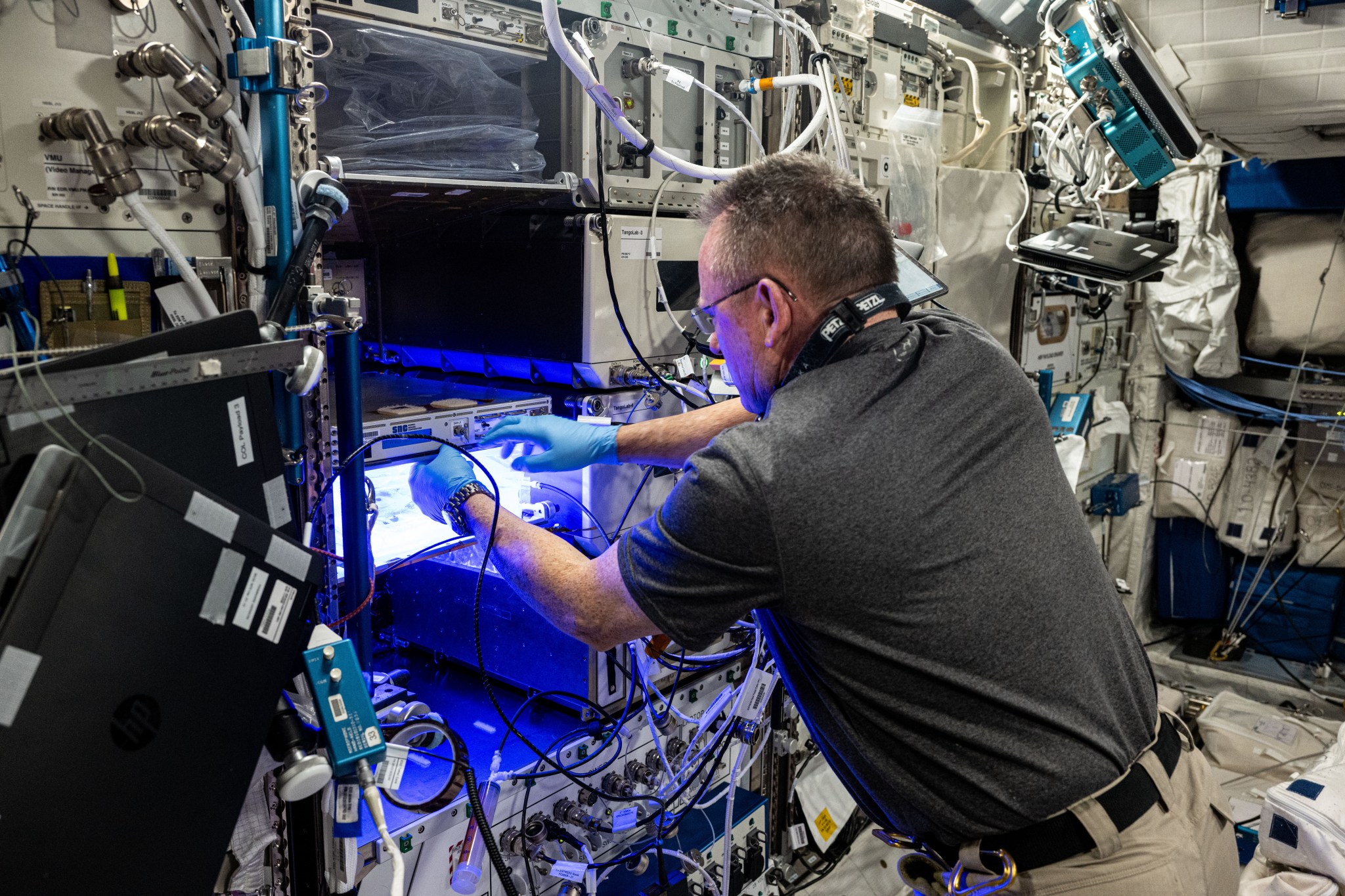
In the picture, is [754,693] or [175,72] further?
[754,693]

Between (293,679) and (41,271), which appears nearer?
(41,271)

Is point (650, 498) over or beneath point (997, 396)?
beneath

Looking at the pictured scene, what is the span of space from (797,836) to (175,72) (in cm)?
282

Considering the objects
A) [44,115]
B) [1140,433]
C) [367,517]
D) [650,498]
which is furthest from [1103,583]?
[1140,433]

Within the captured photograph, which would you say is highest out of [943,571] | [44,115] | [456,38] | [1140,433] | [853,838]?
[456,38]

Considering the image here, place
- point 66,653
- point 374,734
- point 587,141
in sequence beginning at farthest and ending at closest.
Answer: point 587,141
point 374,734
point 66,653

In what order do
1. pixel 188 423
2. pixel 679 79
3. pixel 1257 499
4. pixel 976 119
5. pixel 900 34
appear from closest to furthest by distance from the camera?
pixel 188 423 → pixel 679 79 → pixel 900 34 → pixel 976 119 → pixel 1257 499

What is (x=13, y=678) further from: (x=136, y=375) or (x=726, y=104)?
(x=726, y=104)

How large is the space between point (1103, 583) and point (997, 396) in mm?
391

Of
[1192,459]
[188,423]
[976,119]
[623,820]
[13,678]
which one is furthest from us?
[1192,459]

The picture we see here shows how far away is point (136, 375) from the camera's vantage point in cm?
114

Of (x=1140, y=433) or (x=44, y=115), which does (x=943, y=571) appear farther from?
(x=1140, y=433)

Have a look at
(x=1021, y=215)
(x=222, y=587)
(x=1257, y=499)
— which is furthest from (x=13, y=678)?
(x=1257, y=499)

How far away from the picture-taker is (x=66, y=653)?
1.05m
